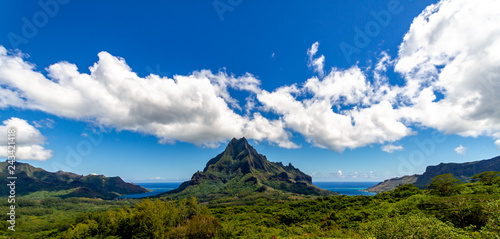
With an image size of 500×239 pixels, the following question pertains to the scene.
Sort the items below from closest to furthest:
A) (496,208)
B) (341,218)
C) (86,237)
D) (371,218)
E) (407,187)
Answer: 1. (496,208)
2. (371,218)
3. (86,237)
4. (341,218)
5. (407,187)

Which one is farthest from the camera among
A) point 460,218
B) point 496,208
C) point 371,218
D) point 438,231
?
point 371,218

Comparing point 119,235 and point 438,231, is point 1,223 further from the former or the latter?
point 438,231

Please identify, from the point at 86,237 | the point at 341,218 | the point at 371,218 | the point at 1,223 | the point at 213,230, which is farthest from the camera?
the point at 1,223

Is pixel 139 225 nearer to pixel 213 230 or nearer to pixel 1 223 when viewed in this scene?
pixel 213 230

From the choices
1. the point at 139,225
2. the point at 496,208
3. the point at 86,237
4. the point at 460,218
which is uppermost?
the point at 496,208

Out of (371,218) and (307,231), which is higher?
(371,218)

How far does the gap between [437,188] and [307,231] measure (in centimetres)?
3323

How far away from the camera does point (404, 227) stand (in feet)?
51.2

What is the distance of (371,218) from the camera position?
40781 millimetres

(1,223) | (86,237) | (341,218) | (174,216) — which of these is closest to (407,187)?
(341,218)

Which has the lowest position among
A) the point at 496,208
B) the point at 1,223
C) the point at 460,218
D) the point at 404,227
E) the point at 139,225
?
the point at 1,223

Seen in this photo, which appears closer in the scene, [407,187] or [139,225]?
[139,225]

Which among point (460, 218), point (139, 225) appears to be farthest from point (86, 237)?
point (460, 218)

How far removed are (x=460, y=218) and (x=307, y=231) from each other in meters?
26.0
